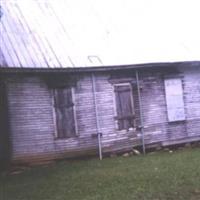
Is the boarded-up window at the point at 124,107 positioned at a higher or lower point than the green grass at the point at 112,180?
higher

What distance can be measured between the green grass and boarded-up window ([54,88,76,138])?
1.13 meters

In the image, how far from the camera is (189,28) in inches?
910

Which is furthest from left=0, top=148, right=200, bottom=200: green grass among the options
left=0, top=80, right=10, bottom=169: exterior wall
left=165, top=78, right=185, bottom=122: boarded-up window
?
left=165, top=78, right=185, bottom=122: boarded-up window

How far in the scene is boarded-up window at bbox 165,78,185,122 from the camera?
19.1 meters

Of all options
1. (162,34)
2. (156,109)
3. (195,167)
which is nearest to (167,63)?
(156,109)

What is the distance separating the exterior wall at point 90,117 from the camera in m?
15.9

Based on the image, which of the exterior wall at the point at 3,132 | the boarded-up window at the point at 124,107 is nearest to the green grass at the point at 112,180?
the exterior wall at the point at 3,132

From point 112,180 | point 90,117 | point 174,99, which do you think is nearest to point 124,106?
point 90,117

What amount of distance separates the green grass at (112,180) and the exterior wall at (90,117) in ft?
2.71

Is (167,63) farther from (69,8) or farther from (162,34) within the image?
(69,8)

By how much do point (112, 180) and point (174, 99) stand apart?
8.05 metres

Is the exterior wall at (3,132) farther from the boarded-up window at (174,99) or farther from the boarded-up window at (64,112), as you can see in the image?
the boarded-up window at (174,99)

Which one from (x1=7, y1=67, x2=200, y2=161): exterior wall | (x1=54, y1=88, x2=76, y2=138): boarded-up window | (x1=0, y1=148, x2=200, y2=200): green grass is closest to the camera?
(x1=0, y1=148, x2=200, y2=200): green grass

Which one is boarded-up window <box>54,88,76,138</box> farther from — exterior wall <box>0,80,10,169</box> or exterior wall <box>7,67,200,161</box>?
exterior wall <box>0,80,10,169</box>
